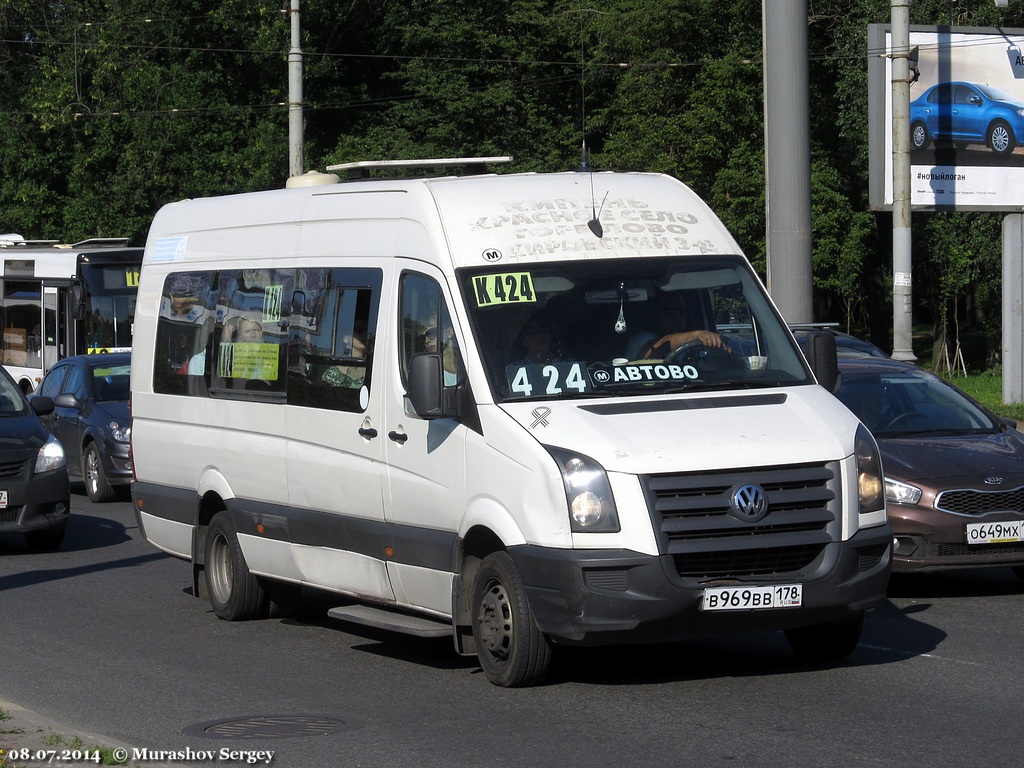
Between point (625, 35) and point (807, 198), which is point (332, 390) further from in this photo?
point (625, 35)

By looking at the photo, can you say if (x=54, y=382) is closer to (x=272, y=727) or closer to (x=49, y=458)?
(x=49, y=458)

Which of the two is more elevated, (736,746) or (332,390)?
(332,390)

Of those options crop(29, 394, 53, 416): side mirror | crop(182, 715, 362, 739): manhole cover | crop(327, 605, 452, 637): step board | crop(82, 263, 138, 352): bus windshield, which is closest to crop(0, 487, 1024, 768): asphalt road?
crop(182, 715, 362, 739): manhole cover

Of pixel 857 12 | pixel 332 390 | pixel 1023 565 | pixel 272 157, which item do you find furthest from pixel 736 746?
pixel 272 157

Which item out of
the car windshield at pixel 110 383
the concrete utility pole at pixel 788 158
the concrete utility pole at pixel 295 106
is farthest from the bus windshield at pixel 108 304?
the concrete utility pole at pixel 788 158

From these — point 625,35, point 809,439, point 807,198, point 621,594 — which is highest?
point 625,35

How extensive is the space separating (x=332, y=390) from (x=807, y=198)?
36.7ft

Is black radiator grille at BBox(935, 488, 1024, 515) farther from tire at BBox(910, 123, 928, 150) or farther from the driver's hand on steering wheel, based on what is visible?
tire at BBox(910, 123, 928, 150)

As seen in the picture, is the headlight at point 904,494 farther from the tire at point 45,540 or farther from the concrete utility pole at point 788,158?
the concrete utility pole at point 788,158

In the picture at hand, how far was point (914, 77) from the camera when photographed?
24.0 metres

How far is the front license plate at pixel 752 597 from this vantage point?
736 centimetres

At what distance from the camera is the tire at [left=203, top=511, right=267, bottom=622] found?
408 inches

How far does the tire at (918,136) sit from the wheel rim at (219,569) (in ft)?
61.6

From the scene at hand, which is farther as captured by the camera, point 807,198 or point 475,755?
point 807,198
